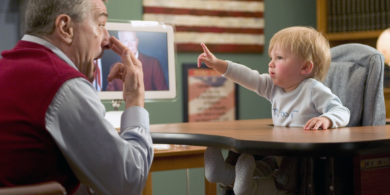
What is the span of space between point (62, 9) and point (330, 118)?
31.3 inches

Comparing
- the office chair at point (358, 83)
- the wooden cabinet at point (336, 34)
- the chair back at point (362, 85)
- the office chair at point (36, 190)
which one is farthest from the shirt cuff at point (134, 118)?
the wooden cabinet at point (336, 34)

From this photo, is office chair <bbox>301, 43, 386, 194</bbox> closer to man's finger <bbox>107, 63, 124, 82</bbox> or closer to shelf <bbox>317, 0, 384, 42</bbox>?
man's finger <bbox>107, 63, 124, 82</bbox>

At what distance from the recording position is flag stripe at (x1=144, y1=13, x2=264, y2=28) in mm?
3232

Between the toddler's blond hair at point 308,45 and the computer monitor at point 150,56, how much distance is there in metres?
0.68

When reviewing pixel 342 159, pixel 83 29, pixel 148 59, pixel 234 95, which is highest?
pixel 83 29

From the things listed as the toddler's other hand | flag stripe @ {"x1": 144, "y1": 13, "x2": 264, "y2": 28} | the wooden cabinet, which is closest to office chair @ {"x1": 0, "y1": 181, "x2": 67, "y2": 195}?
the toddler's other hand

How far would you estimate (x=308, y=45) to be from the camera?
1.44 metres

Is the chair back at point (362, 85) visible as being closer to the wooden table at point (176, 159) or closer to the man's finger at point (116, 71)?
the wooden table at point (176, 159)

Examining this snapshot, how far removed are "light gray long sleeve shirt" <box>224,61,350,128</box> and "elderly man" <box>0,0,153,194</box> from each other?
63 centimetres

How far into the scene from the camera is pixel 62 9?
90cm

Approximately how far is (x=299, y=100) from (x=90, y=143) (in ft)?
2.68

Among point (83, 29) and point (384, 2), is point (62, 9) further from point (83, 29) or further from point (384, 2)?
point (384, 2)

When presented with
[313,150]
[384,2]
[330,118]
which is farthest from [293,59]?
[384,2]

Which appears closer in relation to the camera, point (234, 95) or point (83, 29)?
point (83, 29)
